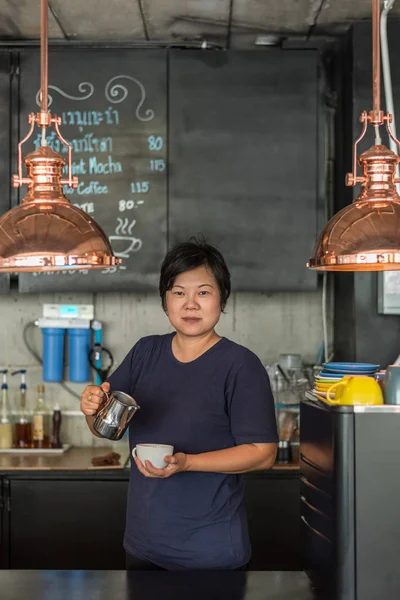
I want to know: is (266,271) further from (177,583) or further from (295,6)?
(177,583)

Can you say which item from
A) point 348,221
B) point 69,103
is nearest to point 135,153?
point 69,103

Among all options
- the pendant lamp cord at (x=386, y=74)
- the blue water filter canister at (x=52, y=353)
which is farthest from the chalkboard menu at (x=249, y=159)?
the blue water filter canister at (x=52, y=353)

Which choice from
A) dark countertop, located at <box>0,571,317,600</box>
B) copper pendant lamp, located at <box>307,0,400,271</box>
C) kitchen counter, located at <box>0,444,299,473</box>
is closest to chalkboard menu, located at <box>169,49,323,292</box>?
kitchen counter, located at <box>0,444,299,473</box>

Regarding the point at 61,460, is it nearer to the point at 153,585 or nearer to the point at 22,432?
the point at 22,432

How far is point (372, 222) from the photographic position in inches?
70.3

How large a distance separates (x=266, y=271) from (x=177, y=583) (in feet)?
6.21

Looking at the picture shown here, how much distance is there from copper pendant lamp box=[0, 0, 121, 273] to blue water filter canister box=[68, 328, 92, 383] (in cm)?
199

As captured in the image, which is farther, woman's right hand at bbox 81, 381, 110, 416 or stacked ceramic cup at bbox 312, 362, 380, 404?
woman's right hand at bbox 81, 381, 110, 416

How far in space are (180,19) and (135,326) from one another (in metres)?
1.46

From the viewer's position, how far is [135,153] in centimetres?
353

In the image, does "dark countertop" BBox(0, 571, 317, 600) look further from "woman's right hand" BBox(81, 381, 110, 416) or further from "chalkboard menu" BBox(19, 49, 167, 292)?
"chalkboard menu" BBox(19, 49, 167, 292)

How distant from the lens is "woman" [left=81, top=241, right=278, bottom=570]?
2074 mm

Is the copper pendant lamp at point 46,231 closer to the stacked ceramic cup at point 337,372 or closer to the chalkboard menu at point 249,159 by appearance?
the stacked ceramic cup at point 337,372

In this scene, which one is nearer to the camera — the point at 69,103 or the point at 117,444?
the point at 69,103
